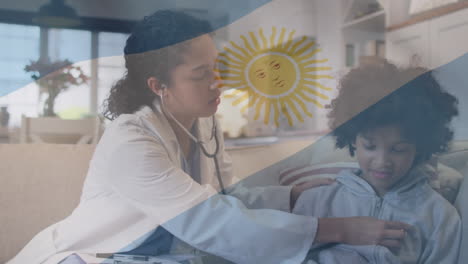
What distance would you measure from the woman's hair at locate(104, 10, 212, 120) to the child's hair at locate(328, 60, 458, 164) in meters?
Result: 0.29

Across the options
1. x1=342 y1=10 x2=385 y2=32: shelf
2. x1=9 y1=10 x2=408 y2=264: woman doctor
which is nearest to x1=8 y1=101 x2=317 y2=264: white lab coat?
x1=9 y1=10 x2=408 y2=264: woman doctor

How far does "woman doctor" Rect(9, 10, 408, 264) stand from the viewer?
2.50ft

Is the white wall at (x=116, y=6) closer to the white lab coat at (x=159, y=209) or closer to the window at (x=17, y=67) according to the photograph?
the window at (x=17, y=67)

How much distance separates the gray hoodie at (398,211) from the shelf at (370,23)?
262 mm

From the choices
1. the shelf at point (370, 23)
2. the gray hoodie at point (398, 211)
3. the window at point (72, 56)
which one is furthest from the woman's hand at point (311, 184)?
the window at point (72, 56)

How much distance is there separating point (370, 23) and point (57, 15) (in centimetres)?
56

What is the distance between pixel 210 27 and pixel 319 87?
0.22m

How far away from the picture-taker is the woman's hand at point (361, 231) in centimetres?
82

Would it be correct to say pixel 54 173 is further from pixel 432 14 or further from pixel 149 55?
pixel 432 14

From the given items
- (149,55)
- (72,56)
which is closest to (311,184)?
(149,55)

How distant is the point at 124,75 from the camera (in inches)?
30.7

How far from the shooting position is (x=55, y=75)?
0.80 m

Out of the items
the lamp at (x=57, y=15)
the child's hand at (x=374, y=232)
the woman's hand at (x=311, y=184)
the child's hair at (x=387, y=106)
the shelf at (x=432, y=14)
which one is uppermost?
the shelf at (x=432, y=14)

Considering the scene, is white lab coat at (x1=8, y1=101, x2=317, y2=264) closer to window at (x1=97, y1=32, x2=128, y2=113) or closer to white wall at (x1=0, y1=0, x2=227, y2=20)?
window at (x1=97, y1=32, x2=128, y2=113)
